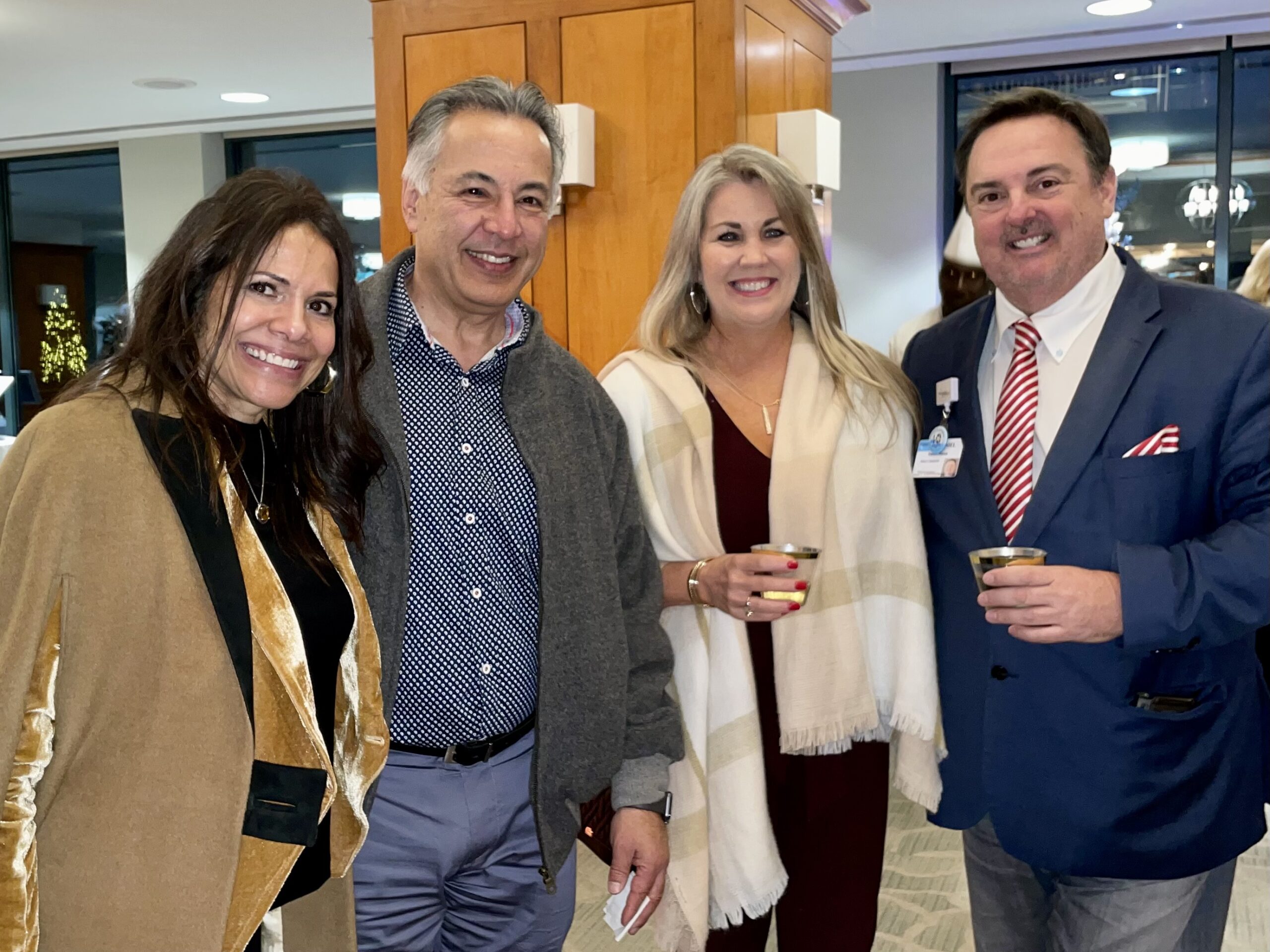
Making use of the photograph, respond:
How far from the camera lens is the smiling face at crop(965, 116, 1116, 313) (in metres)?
2.06

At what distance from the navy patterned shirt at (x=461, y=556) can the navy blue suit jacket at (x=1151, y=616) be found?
2.72 feet

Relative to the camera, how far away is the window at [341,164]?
10.7 metres

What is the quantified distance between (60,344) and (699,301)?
11227 mm

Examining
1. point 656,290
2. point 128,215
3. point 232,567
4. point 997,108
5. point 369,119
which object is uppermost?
point 369,119

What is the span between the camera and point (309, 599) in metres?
1.68

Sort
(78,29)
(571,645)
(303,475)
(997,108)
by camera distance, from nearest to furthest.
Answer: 1. (303,475)
2. (571,645)
3. (997,108)
4. (78,29)

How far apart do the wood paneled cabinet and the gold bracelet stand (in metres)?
2.42

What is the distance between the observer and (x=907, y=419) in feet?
7.83

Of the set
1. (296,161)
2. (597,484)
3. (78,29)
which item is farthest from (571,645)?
(296,161)

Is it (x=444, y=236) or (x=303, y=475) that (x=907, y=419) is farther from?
(x=303, y=475)

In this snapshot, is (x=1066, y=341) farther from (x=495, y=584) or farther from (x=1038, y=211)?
(x=495, y=584)

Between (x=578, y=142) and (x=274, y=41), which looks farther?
(x=274, y=41)

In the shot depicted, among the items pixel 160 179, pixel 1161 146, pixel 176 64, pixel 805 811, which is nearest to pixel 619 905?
pixel 805 811

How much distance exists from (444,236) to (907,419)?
3.27 ft
